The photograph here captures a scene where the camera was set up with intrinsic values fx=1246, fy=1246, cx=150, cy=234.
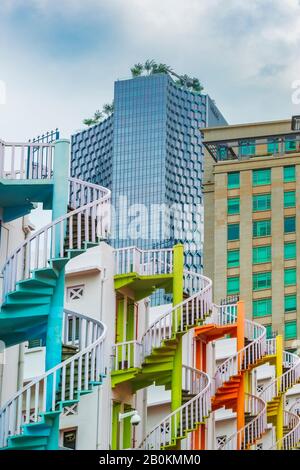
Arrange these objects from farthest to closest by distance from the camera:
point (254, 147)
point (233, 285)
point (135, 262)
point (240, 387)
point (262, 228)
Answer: point (254, 147), point (262, 228), point (233, 285), point (240, 387), point (135, 262)

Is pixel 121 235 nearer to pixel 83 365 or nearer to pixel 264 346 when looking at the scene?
pixel 264 346

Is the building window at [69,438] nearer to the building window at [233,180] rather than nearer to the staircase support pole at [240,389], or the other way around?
the staircase support pole at [240,389]

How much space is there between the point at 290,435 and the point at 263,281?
47.7 metres

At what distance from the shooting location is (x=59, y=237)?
2355 centimetres

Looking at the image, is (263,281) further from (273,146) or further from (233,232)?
(273,146)

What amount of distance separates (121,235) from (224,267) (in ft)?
86.3

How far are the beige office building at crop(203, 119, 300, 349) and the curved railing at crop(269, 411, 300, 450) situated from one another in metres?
41.1

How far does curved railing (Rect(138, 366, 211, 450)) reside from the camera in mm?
30812

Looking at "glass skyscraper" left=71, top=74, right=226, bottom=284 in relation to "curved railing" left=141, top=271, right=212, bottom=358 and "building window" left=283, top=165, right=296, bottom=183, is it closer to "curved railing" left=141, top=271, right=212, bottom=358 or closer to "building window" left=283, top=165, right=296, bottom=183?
"building window" left=283, top=165, right=296, bottom=183

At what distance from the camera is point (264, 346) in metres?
40.8

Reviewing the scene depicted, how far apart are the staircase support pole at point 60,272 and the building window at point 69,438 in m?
7.11

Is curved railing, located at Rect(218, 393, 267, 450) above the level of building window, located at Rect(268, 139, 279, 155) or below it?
below

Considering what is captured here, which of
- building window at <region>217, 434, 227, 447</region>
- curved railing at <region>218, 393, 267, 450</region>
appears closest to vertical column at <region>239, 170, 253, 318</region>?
building window at <region>217, 434, 227, 447</region>

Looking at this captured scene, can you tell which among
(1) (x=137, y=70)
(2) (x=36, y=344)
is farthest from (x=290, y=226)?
(2) (x=36, y=344)
